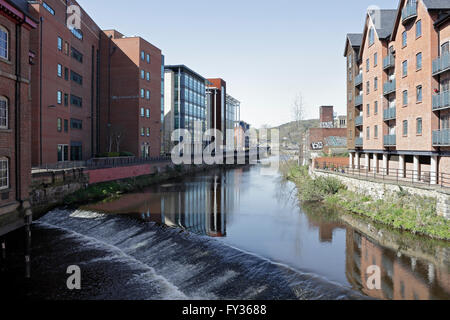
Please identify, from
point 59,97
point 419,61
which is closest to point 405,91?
point 419,61

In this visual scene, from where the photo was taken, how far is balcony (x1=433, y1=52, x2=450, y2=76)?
17906 mm

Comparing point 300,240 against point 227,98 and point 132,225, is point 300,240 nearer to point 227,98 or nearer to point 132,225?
point 132,225

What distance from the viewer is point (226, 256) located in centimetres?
1323

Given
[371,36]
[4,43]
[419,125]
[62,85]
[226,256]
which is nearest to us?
[226,256]

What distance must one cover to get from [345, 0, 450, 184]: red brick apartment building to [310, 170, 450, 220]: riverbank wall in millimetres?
1364

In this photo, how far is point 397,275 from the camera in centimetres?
1144

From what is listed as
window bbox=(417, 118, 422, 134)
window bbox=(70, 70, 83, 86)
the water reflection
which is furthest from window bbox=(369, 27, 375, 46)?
window bbox=(70, 70, 83, 86)

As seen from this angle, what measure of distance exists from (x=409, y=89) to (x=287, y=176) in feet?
71.9

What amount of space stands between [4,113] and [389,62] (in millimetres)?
26775

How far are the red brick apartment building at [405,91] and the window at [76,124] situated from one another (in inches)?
1185

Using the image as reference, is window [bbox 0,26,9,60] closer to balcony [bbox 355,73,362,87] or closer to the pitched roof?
the pitched roof

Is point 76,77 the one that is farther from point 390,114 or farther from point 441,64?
point 441,64

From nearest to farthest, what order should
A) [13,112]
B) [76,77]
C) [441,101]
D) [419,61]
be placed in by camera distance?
[13,112] < [441,101] < [419,61] < [76,77]

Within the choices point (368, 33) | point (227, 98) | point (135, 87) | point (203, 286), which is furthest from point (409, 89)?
point (227, 98)
